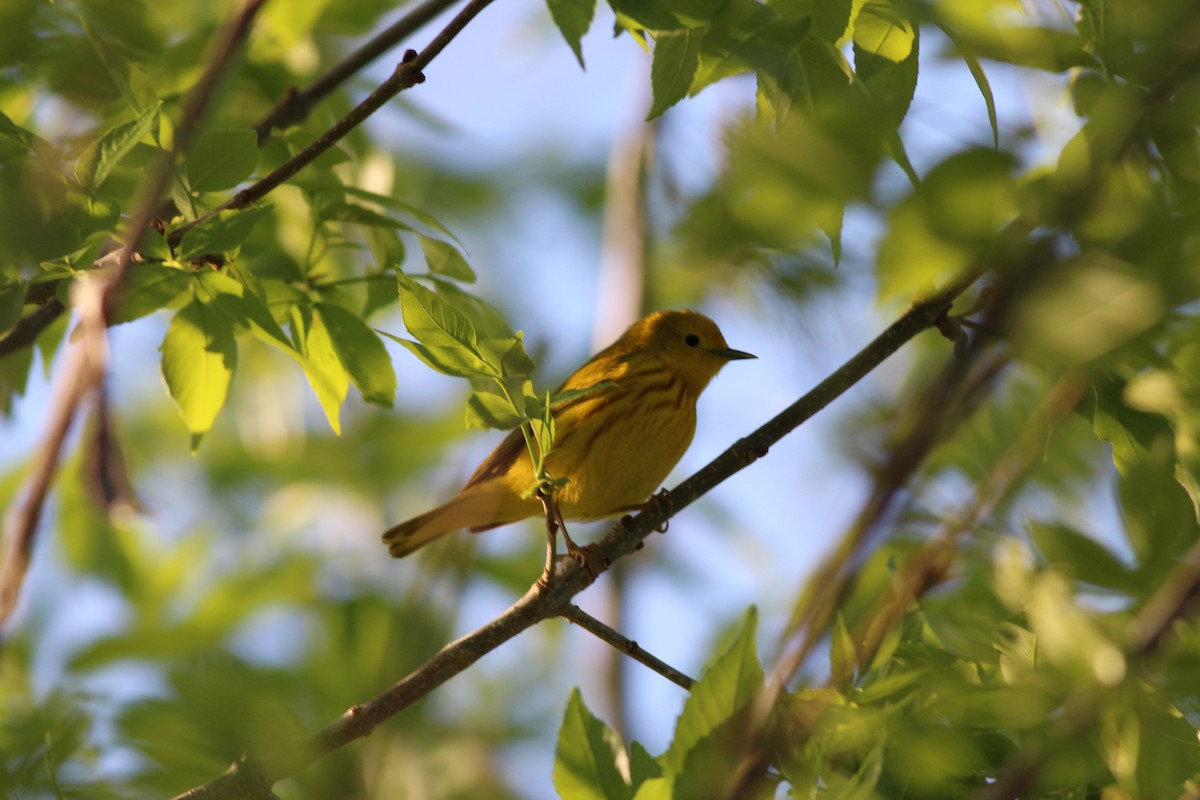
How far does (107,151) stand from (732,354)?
141 inches

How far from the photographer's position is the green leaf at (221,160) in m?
2.14

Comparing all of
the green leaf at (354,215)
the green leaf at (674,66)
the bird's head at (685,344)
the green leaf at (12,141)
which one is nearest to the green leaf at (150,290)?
the green leaf at (12,141)

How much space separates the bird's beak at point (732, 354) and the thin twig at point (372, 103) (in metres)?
3.12

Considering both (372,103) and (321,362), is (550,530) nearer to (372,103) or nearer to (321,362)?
(321,362)

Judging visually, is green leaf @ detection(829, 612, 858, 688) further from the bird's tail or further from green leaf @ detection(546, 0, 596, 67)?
the bird's tail

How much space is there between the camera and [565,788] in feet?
6.79

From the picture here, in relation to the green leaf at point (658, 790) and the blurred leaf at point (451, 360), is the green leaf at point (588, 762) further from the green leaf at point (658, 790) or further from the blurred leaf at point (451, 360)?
the blurred leaf at point (451, 360)

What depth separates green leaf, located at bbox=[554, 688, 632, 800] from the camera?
6.79 ft

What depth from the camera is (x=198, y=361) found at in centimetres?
257

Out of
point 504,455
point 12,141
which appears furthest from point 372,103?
point 504,455

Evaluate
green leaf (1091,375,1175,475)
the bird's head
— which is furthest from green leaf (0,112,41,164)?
the bird's head

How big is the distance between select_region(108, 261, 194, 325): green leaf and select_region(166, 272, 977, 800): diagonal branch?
3.10 feet

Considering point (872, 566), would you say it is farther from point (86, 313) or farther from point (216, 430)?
point (216, 430)

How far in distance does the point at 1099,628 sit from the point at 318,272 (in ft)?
6.63
